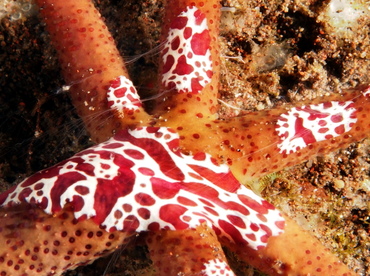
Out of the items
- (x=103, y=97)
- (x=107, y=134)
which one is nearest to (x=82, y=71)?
(x=103, y=97)

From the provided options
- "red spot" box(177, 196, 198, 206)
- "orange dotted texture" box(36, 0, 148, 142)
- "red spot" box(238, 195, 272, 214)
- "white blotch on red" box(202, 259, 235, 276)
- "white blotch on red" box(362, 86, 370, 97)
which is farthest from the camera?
"orange dotted texture" box(36, 0, 148, 142)

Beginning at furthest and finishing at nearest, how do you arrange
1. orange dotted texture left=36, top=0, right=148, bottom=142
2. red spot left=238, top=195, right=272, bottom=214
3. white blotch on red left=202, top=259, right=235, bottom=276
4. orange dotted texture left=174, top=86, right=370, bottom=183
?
orange dotted texture left=36, top=0, right=148, bottom=142, orange dotted texture left=174, top=86, right=370, bottom=183, red spot left=238, top=195, right=272, bottom=214, white blotch on red left=202, top=259, right=235, bottom=276

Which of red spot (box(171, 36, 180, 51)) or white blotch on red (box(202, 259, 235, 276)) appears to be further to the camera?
red spot (box(171, 36, 180, 51))

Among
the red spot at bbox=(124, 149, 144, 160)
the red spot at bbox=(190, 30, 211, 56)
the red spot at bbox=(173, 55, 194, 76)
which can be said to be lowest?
the red spot at bbox=(124, 149, 144, 160)

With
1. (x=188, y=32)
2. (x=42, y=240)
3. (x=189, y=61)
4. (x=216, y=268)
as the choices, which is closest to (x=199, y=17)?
(x=188, y=32)

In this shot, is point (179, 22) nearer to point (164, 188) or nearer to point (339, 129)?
point (164, 188)

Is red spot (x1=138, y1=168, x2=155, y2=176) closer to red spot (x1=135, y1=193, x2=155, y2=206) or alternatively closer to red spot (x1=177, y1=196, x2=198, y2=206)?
red spot (x1=135, y1=193, x2=155, y2=206)

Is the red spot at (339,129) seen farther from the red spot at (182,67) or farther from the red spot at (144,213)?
the red spot at (144,213)

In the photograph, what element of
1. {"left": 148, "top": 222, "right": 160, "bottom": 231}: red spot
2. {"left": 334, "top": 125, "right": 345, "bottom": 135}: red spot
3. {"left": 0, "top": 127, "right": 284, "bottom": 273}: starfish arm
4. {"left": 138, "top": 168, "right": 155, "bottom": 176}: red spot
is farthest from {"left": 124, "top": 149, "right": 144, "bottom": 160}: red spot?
{"left": 334, "top": 125, "right": 345, "bottom": 135}: red spot
